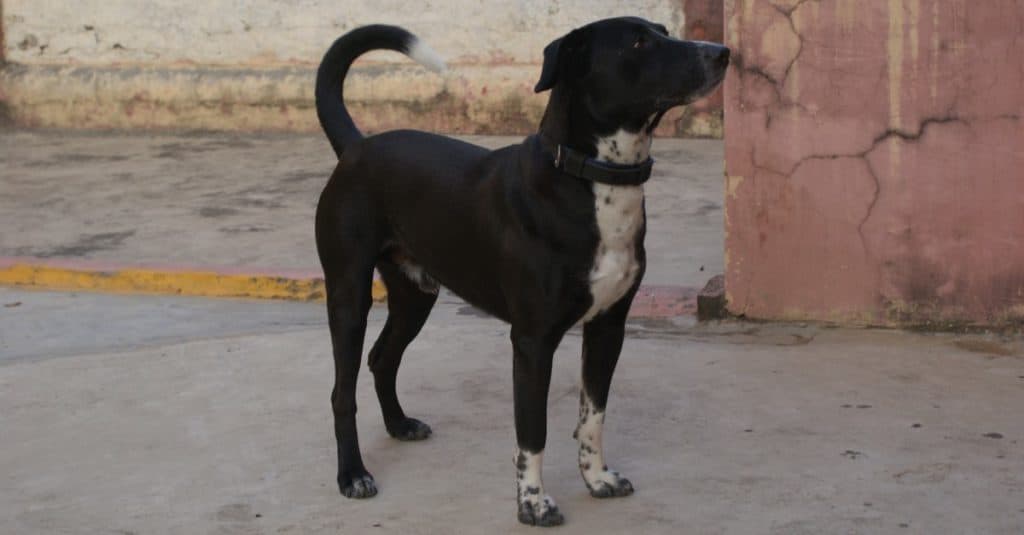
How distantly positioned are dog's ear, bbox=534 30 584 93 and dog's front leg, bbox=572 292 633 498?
71 centimetres

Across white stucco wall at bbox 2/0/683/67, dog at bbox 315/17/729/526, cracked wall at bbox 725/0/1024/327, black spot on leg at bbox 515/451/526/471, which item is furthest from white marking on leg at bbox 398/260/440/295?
white stucco wall at bbox 2/0/683/67

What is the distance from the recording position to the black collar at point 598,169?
398cm

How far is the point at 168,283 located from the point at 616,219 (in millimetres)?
3725

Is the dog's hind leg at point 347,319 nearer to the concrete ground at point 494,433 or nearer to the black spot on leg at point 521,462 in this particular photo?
the concrete ground at point 494,433

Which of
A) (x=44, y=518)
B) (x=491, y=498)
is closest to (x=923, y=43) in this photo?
(x=491, y=498)

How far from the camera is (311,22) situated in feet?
38.0

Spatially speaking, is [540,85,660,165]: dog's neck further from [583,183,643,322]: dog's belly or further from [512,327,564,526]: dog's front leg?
[512,327,564,526]: dog's front leg

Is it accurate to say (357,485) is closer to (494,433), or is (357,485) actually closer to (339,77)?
(494,433)

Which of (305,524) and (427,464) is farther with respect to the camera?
(427,464)

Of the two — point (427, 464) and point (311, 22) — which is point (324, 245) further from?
point (311, 22)

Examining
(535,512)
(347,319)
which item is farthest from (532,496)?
(347,319)

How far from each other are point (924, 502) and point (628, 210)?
1.11 m

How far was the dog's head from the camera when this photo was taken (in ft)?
12.7

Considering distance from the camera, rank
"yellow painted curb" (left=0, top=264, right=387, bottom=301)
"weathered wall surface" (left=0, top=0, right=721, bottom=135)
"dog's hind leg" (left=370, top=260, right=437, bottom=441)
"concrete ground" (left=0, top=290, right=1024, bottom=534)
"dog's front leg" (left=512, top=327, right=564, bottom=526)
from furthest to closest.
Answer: "weathered wall surface" (left=0, top=0, right=721, bottom=135)
"yellow painted curb" (left=0, top=264, right=387, bottom=301)
"dog's hind leg" (left=370, top=260, right=437, bottom=441)
"concrete ground" (left=0, top=290, right=1024, bottom=534)
"dog's front leg" (left=512, top=327, right=564, bottom=526)
